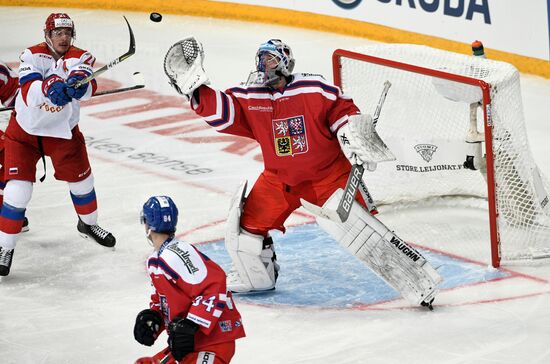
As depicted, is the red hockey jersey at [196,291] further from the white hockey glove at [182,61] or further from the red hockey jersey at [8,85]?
the red hockey jersey at [8,85]

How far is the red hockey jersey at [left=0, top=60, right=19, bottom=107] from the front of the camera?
239 inches

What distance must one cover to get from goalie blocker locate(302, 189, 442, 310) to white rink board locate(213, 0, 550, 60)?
10.3ft

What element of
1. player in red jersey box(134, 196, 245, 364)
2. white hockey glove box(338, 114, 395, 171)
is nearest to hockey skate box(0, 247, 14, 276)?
white hockey glove box(338, 114, 395, 171)

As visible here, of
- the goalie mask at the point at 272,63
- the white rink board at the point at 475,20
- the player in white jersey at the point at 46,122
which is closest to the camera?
the goalie mask at the point at 272,63

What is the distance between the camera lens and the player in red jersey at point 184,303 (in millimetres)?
3754

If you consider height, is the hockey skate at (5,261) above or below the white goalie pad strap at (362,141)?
below

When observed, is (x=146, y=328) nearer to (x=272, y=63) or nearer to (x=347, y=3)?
(x=272, y=63)

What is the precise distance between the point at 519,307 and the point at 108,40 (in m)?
6.00

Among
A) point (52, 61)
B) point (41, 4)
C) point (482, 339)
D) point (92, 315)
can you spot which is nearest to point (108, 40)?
point (41, 4)

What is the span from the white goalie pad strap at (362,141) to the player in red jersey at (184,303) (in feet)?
4.29

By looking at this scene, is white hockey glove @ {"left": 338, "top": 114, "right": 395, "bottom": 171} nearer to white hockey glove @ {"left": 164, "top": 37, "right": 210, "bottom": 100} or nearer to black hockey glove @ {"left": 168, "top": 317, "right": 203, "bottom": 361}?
white hockey glove @ {"left": 164, "top": 37, "right": 210, "bottom": 100}

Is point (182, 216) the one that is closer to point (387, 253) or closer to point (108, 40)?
point (387, 253)

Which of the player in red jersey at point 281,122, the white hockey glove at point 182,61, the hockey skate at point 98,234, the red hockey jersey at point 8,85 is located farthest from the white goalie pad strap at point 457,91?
the red hockey jersey at point 8,85

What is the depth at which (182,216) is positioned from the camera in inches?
262
